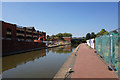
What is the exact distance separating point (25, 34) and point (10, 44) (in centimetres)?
2339

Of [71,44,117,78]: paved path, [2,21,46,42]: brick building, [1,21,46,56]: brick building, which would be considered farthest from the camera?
[2,21,46,42]: brick building

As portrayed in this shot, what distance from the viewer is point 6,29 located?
31.5m

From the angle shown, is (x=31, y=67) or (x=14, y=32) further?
(x=14, y=32)

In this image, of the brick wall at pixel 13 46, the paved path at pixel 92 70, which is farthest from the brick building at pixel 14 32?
the paved path at pixel 92 70

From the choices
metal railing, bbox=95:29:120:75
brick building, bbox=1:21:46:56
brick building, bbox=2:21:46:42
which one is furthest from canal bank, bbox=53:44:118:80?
brick building, bbox=2:21:46:42

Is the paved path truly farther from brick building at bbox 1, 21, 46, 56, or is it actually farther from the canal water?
brick building at bbox 1, 21, 46, 56

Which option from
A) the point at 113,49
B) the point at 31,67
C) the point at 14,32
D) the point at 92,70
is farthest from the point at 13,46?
the point at 113,49

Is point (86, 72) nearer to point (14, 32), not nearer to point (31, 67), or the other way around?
point (31, 67)

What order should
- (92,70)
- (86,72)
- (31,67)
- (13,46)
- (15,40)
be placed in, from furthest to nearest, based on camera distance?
(15,40)
(13,46)
(31,67)
(92,70)
(86,72)

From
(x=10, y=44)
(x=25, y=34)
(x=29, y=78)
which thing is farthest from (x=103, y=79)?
(x=25, y=34)

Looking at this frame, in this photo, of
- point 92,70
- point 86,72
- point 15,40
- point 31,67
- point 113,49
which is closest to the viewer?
point 113,49

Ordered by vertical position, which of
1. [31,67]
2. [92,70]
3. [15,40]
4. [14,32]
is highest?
[14,32]

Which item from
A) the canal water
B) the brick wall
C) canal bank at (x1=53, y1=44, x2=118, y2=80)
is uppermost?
the brick wall

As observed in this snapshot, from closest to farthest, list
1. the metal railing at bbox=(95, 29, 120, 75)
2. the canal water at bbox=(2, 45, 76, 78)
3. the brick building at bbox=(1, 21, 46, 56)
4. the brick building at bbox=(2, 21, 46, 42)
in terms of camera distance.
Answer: the metal railing at bbox=(95, 29, 120, 75), the canal water at bbox=(2, 45, 76, 78), the brick building at bbox=(1, 21, 46, 56), the brick building at bbox=(2, 21, 46, 42)
